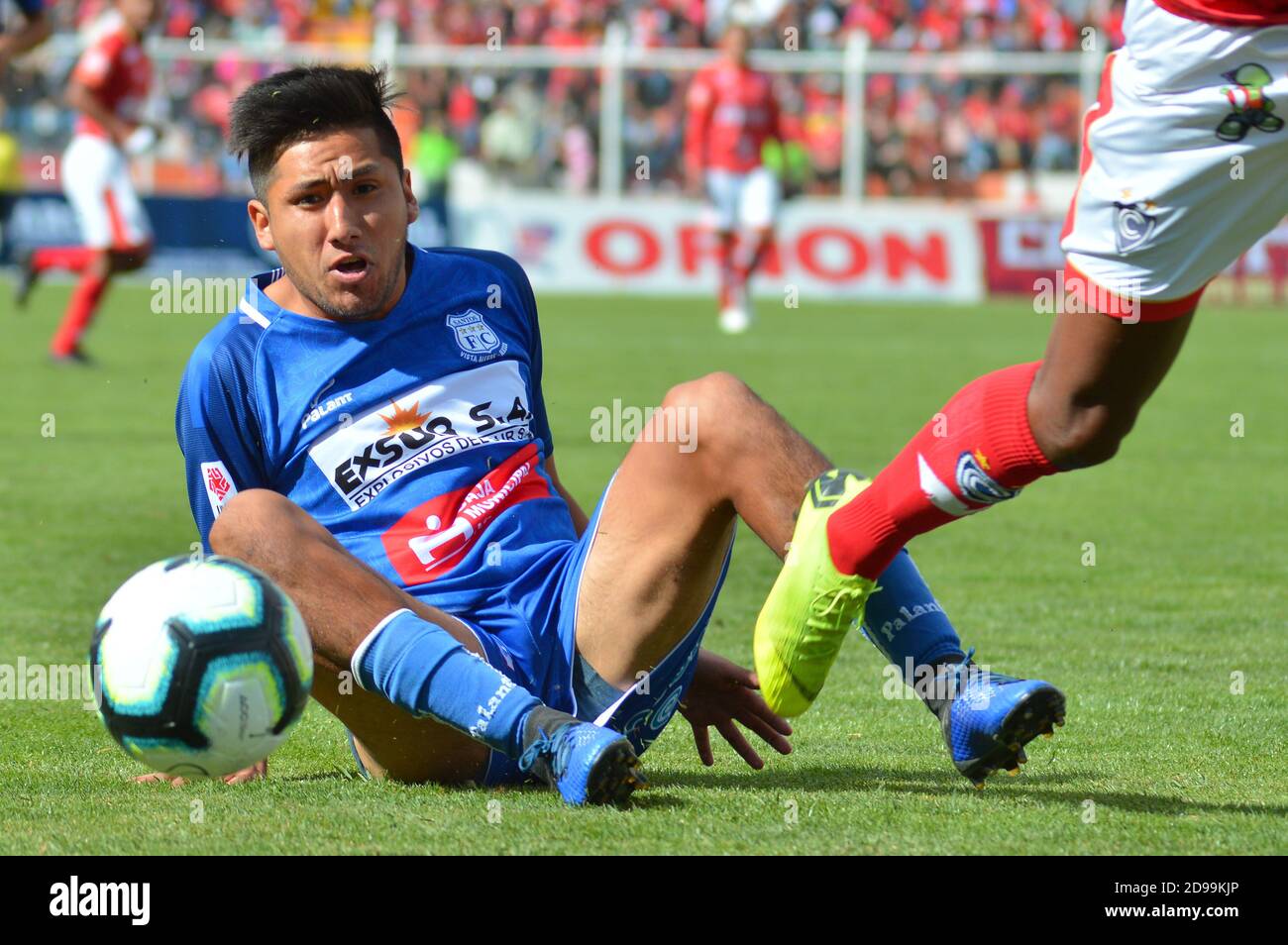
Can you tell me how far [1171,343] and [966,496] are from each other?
434 mm

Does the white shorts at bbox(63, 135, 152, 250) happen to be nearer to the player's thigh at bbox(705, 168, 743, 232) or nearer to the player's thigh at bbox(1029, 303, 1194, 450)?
the player's thigh at bbox(705, 168, 743, 232)

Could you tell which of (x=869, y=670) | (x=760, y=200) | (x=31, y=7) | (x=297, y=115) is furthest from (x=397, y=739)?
(x=760, y=200)

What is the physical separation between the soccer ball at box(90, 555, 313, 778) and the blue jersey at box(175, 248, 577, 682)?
37 cm

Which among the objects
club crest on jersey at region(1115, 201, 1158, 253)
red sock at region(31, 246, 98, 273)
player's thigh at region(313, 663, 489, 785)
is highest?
club crest on jersey at region(1115, 201, 1158, 253)

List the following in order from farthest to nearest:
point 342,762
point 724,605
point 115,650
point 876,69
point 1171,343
Result: point 876,69 → point 724,605 → point 342,762 → point 115,650 → point 1171,343

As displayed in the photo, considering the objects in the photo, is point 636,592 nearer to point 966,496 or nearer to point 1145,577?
point 966,496

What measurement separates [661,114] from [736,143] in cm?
604

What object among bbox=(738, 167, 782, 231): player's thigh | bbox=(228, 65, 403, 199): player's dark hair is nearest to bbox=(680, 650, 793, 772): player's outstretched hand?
bbox=(228, 65, 403, 199): player's dark hair

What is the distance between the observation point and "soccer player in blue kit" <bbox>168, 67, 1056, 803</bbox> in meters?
3.39

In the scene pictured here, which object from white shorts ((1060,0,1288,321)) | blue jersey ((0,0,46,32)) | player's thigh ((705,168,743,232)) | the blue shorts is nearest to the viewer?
white shorts ((1060,0,1288,321))

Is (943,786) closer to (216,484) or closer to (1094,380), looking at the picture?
(1094,380)

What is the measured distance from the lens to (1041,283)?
21.7m

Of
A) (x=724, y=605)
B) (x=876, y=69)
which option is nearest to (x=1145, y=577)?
(x=724, y=605)

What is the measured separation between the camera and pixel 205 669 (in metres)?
3.24
